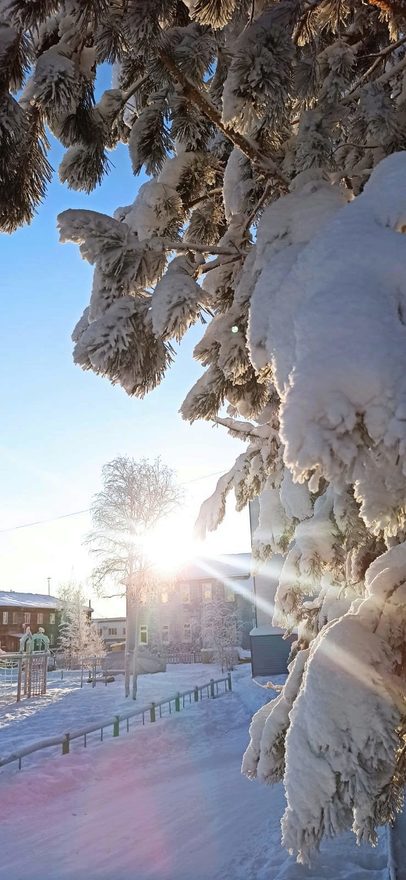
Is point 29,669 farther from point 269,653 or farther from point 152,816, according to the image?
point 152,816

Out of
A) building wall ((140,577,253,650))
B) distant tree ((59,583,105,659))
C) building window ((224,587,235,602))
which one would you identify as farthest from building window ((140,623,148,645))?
building window ((224,587,235,602))

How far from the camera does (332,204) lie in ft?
7.54

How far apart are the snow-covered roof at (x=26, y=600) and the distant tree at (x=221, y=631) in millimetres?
20673

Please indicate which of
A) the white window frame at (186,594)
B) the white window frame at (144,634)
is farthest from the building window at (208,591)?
the white window frame at (144,634)

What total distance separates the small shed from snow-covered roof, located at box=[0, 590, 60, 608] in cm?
3740

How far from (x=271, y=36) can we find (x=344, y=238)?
1.37 metres

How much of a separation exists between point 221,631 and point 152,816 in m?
31.2

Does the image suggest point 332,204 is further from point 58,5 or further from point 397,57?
point 397,57

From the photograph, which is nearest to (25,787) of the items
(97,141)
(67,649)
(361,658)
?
(361,658)

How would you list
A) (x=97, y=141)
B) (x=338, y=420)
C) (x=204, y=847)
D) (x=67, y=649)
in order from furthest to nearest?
(x=67, y=649) < (x=204, y=847) < (x=97, y=141) < (x=338, y=420)

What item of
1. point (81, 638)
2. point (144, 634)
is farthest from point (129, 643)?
point (144, 634)

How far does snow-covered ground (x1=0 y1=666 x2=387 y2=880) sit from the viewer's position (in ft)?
19.3

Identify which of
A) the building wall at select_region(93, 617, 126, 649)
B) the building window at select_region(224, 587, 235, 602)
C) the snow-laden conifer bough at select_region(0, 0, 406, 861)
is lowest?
the building wall at select_region(93, 617, 126, 649)

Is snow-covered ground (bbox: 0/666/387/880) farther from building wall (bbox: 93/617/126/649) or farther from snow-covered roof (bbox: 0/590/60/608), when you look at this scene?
building wall (bbox: 93/617/126/649)
